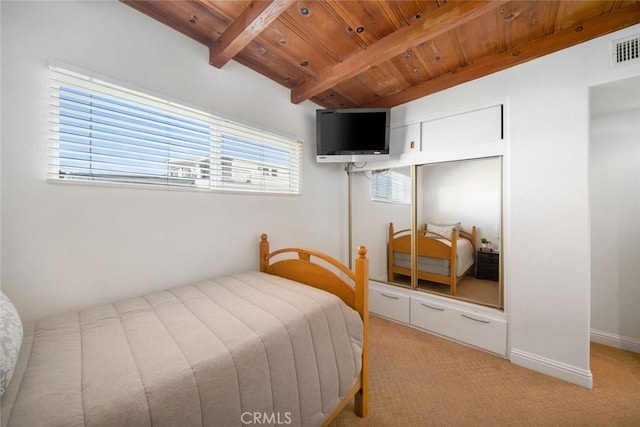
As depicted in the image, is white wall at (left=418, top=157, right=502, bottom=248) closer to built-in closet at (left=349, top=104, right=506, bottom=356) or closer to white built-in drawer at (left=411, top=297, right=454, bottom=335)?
built-in closet at (left=349, top=104, right=506, bottom=356)

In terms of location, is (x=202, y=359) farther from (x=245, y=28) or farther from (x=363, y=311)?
(x=245, y=28)

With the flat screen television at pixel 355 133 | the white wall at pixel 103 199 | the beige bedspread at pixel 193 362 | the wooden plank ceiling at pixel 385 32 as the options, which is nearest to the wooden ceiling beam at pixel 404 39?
the wooden plank ceiling at pixel 385 32

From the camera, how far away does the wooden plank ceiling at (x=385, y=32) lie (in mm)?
1428

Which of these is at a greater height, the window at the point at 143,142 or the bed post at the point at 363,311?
the window at the point at 143,142

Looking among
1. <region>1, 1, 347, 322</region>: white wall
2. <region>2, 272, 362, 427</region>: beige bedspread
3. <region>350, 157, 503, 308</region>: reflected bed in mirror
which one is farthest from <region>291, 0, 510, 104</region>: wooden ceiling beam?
<region>2, 272, 362, 427</region>: beige bedspread

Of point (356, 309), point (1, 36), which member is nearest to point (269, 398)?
point (356, 309)

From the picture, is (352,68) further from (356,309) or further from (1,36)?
(1,36)

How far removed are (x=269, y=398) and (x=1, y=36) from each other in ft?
6.61

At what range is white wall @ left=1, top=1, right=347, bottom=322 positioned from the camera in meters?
1.12

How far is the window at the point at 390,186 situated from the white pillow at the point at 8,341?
2.62 metres

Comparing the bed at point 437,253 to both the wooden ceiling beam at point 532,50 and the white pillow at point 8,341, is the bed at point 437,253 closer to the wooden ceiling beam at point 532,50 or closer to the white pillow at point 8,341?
the wooden ceiling beam at point 532,50

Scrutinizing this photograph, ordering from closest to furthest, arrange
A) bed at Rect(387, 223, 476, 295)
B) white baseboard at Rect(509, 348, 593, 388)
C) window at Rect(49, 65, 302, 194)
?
1. window at Rect(49, 65, 302, 194)
2. white baseboard at Rect(509, 348, 593, 388)
3. bed at Rect(387, 223, 476, 295)

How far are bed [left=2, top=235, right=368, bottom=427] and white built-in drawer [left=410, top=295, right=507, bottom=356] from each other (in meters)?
→ 1.22

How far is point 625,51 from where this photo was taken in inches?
59.1
